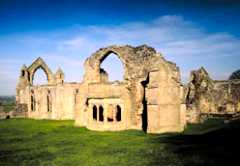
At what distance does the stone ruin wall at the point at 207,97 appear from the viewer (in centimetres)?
3149

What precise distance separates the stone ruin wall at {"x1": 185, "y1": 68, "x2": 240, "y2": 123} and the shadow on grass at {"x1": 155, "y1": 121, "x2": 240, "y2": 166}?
1103 cm

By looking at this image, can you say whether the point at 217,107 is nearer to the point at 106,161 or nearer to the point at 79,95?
the point at 79,95

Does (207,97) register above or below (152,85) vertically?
below

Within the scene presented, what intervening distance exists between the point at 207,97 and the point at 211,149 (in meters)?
22.0

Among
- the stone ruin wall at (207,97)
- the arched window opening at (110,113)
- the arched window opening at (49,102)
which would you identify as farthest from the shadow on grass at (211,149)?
the arched window opening at (49,102)

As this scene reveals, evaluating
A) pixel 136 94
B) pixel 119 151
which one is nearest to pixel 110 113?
pixel 136 94

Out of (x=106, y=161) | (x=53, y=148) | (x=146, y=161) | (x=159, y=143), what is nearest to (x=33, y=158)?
(x=53, y=148)

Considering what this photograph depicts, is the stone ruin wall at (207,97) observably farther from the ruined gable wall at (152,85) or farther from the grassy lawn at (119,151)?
the grassy lawn at (119,151)

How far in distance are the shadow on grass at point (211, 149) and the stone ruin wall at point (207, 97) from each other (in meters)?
11.0

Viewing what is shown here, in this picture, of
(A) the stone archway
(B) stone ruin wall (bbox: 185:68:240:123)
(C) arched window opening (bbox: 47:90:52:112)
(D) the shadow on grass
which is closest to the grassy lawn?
(D) the shadow on grass

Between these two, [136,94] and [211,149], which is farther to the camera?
[136,94]

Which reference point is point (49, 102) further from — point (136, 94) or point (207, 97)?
point (207, 97)

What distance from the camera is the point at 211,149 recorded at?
1511 centimetres

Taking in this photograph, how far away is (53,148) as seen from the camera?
694 inches
